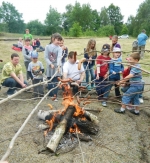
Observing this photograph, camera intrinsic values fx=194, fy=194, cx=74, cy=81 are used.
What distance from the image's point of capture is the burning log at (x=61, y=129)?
2710mm

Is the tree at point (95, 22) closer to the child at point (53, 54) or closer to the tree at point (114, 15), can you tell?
the tree at point (114, 15)

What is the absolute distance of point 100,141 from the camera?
3051 mm

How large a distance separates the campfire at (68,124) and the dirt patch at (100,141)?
0.41 feet

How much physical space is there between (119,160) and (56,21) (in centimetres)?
5243

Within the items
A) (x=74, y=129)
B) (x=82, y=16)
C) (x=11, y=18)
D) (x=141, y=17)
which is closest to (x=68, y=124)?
(x=74, y=129)

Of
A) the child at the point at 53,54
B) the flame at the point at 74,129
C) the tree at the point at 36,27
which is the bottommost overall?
the flame at the point at 74,129

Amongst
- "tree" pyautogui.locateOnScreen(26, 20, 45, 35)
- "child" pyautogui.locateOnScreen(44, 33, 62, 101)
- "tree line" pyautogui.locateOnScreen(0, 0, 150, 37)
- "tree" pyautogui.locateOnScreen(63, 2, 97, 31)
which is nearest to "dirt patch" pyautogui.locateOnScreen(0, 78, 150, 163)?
"child" pyautogui.locateOnScreen(44, 33, 62, 101)

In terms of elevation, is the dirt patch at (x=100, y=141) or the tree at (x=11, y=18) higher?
the tree at (x=11, y=18)

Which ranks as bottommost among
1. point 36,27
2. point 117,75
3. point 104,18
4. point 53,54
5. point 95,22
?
point 117,75

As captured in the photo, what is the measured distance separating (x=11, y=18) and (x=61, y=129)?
6058cm

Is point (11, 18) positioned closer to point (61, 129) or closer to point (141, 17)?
point (141, 17)

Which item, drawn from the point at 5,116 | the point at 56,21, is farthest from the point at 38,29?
the point at 5,116

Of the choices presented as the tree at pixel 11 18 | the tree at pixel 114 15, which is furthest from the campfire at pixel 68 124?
the tree at pixel 114 15

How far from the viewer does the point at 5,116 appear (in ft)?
12.6
